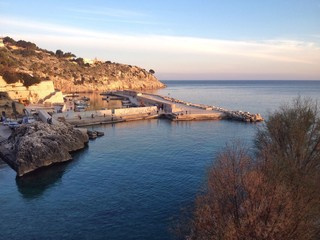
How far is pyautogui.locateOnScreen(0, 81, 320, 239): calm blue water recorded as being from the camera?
22719 millimetres

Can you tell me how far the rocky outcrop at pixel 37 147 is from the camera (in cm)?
3478

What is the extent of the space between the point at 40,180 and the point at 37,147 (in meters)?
4.76

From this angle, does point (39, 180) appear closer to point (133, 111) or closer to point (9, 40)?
point (133, 111)

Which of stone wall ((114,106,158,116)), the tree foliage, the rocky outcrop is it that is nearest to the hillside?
stone wall ((114,106,158,116))

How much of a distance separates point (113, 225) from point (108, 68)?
162444 millimetres

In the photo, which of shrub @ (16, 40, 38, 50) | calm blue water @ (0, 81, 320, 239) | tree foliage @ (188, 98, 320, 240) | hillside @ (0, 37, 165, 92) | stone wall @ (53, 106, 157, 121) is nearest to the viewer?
tree foliage @ (188, 98, 320, 240)

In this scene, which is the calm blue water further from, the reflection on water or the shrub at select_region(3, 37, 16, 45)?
the shrub at select_region(3, 37, 16, 45)

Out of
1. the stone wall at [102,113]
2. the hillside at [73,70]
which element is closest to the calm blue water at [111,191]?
the stone wall at [102,113]

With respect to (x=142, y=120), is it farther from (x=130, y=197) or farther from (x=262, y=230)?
(x=262, y=230)

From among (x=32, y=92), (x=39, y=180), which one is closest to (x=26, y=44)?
(x=32, y=92)

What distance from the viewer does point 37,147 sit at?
36.1 meters

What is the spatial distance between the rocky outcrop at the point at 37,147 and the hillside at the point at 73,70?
80979 mm

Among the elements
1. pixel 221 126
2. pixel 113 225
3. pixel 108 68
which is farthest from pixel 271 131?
pixel 108 68

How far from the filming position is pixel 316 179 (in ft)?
59.7
